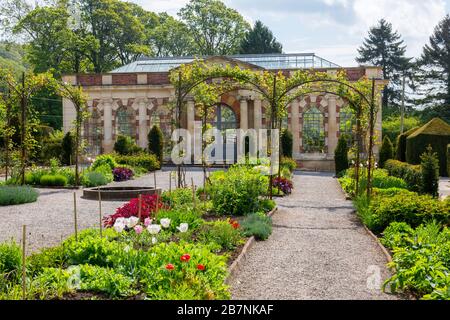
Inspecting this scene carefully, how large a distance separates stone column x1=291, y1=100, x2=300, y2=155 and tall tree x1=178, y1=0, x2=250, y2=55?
16.9 metres

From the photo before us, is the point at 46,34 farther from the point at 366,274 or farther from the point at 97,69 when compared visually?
the point at 366,274

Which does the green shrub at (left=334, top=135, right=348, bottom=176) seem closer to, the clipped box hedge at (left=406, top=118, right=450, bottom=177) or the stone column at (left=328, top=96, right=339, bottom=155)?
the clipped box hedge at (left=406, top=118, right=450, bottom=177)

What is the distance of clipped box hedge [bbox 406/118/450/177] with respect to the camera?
21.1 m

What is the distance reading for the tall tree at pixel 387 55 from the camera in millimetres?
48125

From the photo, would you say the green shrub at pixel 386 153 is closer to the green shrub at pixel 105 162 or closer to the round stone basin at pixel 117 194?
the green shrub at pixel 105 162

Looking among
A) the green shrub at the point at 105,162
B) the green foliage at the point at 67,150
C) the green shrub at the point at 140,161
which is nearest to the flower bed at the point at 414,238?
the green shrub at the point at 105,162

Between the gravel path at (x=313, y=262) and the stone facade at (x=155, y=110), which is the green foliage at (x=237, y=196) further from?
the stone facade at (x=155, y=110)

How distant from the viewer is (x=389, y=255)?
23.8ft

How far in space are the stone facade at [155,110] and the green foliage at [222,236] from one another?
22272mm

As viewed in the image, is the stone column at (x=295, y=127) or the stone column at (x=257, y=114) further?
the stone column at (x=257, y=114)

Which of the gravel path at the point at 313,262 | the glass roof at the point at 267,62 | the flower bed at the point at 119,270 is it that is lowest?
the gravel path at the point at 313,262

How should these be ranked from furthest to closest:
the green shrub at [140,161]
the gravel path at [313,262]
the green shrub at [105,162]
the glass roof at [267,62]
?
the glass roof at [267,62] → the green shrub at [140,161] → the green shrub at [105,162] → the gravel path at [313,262]

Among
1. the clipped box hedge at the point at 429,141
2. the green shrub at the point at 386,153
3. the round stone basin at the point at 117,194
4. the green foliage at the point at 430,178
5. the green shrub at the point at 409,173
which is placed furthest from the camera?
the green shrub at the point at 386,153

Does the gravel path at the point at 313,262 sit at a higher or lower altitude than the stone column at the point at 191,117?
lower
